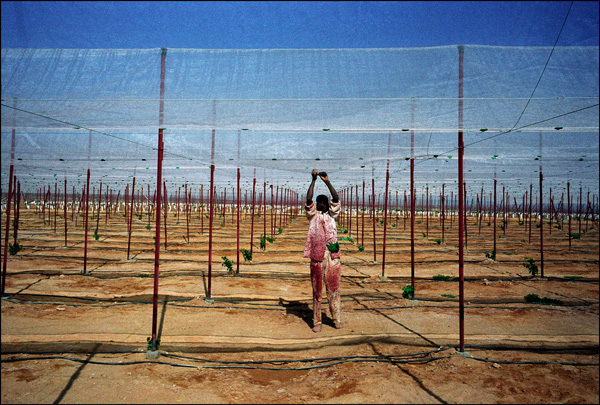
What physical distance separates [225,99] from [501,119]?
4.34 meters

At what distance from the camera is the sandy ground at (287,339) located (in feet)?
14.7

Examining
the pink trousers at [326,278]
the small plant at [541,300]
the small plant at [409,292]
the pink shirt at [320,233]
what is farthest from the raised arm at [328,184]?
the small plant at [541,300]

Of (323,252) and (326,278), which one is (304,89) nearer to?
(323,252)

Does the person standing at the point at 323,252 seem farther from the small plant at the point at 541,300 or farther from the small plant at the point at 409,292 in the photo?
the small plant at the point at 541,300

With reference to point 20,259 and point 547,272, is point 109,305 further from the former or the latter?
point 547,272

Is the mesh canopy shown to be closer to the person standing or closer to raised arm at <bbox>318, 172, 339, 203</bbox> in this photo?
raised arm at <bbox>318, 172, 339, 203</bbox>

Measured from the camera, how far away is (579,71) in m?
4.93

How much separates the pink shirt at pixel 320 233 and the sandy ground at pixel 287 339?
1457 mm

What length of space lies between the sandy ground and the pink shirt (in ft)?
4.78

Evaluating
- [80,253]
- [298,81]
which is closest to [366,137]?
[298,81]

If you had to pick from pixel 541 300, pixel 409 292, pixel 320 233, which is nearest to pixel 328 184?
pixel 320 233

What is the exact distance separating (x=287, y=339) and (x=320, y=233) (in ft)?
6.36

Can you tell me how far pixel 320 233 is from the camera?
261 inches

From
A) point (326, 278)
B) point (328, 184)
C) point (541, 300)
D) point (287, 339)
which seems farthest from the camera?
point (541, 300)
